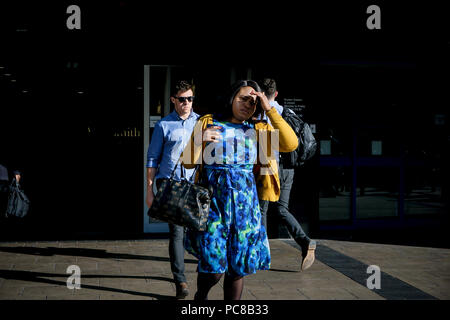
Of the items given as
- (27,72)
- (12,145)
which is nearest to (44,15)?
(27,72)

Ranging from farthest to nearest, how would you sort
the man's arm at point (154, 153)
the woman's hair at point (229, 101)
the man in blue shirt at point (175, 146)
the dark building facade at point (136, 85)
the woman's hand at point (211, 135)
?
the dark building facade at point (136, 85) → the man in blue shirt at point (175, 146) → the man's arm at point (154, 153) → the woman's hair at point (229, 101) → the woman's hand at point (211, 135)

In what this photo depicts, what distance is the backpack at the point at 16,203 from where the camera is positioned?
662cm

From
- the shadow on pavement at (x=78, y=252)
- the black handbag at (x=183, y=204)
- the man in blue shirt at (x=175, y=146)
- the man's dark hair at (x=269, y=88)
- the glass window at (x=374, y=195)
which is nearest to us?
the black handbag at (x=183, y=204)

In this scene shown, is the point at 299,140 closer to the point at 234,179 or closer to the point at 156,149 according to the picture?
the point at 156,149

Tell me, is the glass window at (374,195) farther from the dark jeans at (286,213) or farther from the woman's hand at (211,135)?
the woman's hand at (211,135)

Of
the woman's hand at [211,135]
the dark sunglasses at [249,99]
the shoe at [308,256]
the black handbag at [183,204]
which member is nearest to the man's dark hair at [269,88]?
the shoe at [308,256]

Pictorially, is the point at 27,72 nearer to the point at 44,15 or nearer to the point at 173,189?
the point at 44,15

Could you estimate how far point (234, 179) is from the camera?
12.3 ft

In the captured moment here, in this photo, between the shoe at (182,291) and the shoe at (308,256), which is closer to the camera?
the shoe at (182,291)

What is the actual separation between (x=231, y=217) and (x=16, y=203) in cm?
382

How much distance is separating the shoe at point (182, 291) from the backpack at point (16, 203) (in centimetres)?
267

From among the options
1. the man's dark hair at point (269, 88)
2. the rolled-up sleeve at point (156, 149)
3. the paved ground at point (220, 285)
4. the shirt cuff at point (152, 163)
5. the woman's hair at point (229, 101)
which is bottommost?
the paved ground at point (220, 285)

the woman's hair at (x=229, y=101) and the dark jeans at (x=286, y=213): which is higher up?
the woman's hair at (x=229, y=101)

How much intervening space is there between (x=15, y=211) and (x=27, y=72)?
213 centimetres
